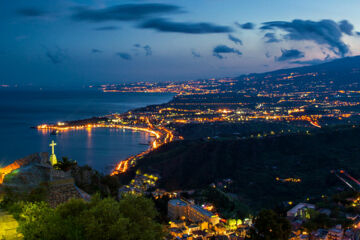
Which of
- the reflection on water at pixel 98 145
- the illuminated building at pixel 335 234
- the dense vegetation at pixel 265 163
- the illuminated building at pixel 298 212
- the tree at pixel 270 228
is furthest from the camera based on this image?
the reflection on water at pixel 98 145

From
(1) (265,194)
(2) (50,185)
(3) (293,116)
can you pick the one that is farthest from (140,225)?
(3) (293,116)

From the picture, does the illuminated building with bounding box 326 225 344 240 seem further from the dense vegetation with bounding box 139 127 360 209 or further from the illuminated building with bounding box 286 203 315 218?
the dense vegetation with bounding box 139 127 360 209

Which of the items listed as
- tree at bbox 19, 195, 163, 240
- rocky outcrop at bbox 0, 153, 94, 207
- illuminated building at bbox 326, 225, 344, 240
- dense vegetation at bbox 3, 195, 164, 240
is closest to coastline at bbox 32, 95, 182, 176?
illuminated building at bbox 326, 225, 344, 240

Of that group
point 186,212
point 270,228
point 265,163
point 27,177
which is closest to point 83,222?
point 27,177

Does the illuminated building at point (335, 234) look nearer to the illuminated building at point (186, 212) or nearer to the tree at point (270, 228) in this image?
the tree at point (270, 228)

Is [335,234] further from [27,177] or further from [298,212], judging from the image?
[27,177]

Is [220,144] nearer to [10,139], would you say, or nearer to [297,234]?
[297,234]

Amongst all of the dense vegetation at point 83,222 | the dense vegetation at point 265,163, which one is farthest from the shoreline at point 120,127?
the dense vegetation at point 83,222
